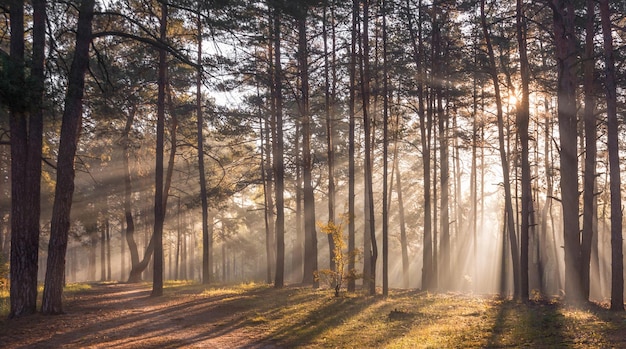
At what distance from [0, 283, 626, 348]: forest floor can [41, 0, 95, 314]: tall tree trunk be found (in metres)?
0.68

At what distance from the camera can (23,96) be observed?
33.4 ft

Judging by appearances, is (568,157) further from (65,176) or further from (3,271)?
(3,271)

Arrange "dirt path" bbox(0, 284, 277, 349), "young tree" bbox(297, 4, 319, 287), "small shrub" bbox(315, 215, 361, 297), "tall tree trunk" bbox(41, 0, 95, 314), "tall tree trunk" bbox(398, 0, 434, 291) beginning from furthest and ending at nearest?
"tall tree trunk" bbox(398, 0, 434, 291) → "young tree" bbox(297, 4, 319, 287) → "small shrub" bbox(315, 215, 361, 297) → "tall tree trunk" bbox(41, 0, 95, 314) → "dirt path" bbox(0, 284, 277, 349)

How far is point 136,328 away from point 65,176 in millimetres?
4130

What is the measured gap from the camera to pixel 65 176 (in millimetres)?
13734

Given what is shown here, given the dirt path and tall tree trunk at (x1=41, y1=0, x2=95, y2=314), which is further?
tall tree trunk at (x1=41, y1=0, x2=95, y2=314)

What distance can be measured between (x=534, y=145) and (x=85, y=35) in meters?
27.5

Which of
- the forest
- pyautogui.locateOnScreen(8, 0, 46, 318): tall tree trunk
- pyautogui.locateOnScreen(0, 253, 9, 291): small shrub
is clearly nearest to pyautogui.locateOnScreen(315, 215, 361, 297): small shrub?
the forest

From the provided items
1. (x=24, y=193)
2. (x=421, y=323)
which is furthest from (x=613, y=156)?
(x=24, y=193)

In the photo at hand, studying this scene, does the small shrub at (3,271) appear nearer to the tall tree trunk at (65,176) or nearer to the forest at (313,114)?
the forest at (313,114)

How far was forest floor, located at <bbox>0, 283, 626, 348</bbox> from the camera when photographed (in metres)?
10.5

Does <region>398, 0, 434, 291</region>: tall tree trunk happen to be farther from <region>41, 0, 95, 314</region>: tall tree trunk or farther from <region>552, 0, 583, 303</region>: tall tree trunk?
<region>41, 0, 95, 314</region>: tall tree trunk

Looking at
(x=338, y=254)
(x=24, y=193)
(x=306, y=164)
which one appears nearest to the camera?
(x=24, y=193)

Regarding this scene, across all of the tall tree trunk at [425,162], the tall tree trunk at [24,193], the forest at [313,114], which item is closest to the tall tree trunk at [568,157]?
the forest at [313,114]
